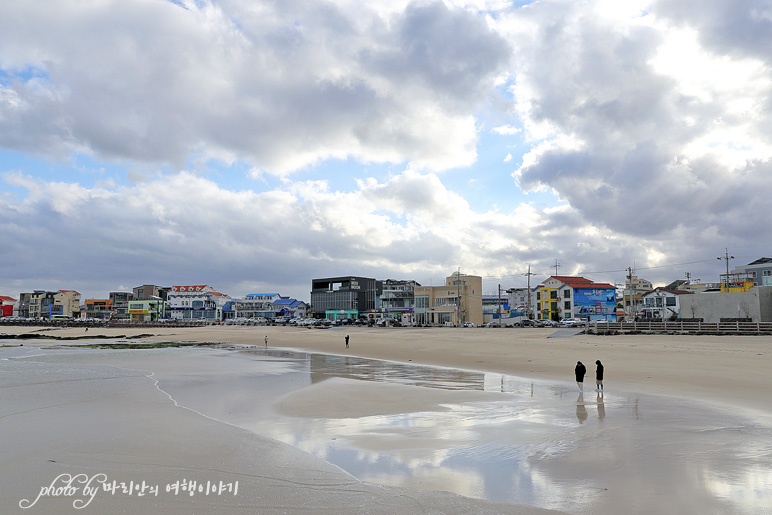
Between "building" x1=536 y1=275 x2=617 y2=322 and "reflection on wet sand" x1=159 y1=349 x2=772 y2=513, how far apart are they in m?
95.3

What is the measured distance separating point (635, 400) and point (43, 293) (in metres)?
215

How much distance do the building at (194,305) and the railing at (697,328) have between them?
141687 millimetres

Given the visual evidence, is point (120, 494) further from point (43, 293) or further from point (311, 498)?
point (43, 293)

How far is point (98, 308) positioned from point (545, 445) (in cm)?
20274

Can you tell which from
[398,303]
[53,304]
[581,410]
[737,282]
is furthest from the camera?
[53,304]

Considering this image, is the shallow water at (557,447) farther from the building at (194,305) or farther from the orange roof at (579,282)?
the building at (194,305)

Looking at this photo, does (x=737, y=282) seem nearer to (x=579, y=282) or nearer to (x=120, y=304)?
(x=579, y=282)

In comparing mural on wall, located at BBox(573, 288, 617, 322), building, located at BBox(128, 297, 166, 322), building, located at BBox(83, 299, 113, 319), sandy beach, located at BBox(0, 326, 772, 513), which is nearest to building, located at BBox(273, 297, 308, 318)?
building, located at BBox(128, 297, 166, 322)

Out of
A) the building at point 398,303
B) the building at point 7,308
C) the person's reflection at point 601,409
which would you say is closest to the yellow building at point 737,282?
the building at point 398,303

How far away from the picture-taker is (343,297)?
147375 millimetres

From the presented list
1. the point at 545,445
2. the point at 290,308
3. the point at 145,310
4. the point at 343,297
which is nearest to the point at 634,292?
the point at 343,297

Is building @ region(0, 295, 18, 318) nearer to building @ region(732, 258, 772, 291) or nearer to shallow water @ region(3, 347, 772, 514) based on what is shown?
shallow water @ region(3, 347, 772, 514)

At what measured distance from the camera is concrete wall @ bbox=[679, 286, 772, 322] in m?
55.2

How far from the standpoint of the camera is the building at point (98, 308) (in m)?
178
